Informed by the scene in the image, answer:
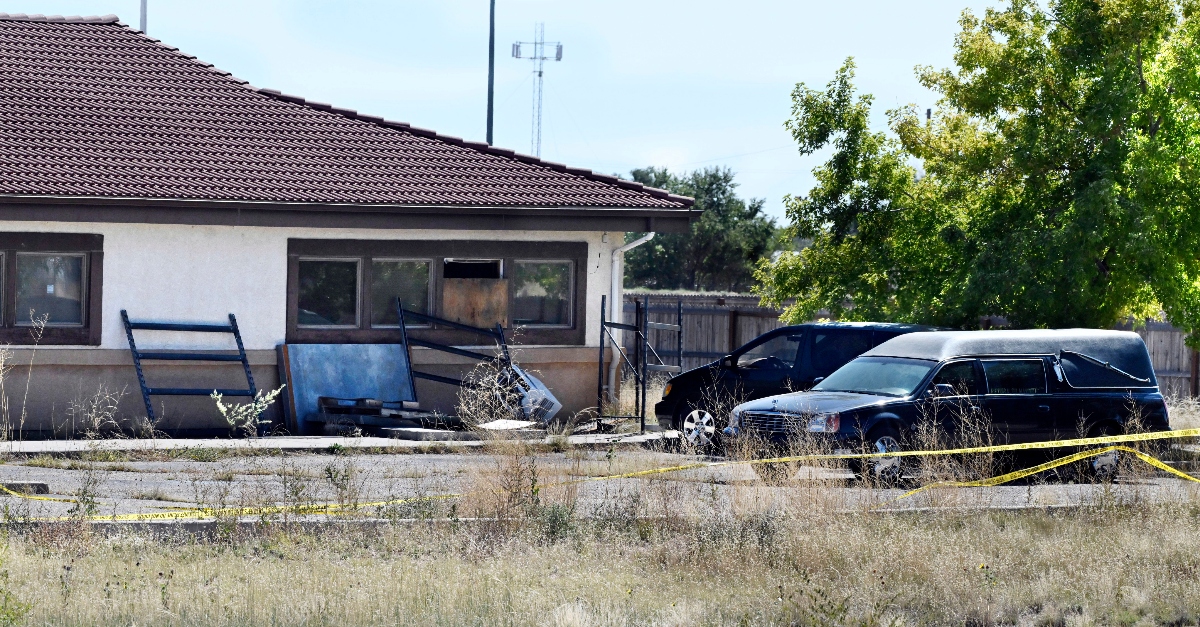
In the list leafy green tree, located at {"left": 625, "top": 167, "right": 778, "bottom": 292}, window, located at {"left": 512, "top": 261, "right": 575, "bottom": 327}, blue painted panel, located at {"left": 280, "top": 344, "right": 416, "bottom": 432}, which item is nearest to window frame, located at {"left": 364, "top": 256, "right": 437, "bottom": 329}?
blue painted panel, located at {"left": 280, "top": 344, "right": 416, "bottom": 432}

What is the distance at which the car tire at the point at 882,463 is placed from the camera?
12.7 meters

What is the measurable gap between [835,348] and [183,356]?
7891 millimetres

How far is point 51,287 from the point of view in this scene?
1741cm

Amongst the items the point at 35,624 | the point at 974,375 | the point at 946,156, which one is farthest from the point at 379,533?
the point at 946,156

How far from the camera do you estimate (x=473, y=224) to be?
18.8m

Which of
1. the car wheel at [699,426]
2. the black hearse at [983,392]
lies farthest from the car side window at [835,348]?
the black hearse at [983,392]

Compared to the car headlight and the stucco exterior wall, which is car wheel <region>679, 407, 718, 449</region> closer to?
the car headlight

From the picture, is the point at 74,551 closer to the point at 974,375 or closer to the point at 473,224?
the point at 974,375

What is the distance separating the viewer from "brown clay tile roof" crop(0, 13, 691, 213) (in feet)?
58.6

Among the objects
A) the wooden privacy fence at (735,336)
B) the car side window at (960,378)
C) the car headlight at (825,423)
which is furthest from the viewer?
the wooden privacy fence at (735,336)

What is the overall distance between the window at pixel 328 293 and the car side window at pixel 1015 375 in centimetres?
838

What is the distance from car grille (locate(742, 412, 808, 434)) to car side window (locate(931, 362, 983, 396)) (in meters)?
1.54

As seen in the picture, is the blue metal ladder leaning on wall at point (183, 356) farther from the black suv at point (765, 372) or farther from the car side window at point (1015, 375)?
the car side window at point (1015, 375)

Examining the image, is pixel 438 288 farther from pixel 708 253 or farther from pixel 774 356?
pixel 708 253
